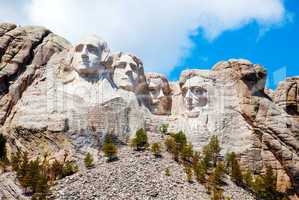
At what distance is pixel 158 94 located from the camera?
47312 mm

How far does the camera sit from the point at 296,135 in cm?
4562

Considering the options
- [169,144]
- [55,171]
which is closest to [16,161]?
[55,171]

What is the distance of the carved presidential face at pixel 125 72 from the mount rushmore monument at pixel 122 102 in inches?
2.1

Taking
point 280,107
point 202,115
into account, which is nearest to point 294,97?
point 280,107

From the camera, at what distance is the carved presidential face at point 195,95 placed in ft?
151

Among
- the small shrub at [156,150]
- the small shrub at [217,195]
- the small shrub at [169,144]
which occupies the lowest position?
the small shrub at [217,195]

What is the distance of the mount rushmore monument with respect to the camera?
139ft

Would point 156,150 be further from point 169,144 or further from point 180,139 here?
point 180,139

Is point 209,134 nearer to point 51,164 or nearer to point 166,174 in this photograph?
point 166,174

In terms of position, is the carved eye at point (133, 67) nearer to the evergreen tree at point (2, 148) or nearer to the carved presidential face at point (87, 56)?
the carved presidential face at point (87, 56)

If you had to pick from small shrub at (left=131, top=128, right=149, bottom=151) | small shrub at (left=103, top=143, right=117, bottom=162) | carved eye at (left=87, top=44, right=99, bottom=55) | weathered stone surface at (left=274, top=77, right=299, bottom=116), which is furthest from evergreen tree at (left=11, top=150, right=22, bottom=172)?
weathered stone surface at (left=274, top=77, right=299, bottom=116)

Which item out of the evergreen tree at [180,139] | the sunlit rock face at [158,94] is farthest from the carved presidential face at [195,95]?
the evergreen tree at [180,139]

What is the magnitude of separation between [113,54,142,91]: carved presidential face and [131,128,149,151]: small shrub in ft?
12.2

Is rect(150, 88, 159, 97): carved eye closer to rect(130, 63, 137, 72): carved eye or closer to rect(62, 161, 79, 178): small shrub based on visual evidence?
rect(130, 63, 137, 72): carved eye
